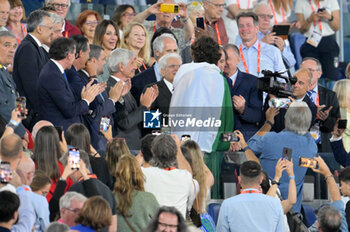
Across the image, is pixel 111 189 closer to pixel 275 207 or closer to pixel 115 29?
pixel 275 207

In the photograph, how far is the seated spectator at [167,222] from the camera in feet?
26.6

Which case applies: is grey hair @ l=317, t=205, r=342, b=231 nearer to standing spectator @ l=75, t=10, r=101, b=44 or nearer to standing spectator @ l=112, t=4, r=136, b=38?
Answer: standing spectator @ l=75, t=10, r=101, b=44

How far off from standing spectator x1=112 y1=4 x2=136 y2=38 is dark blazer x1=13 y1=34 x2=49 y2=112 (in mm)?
2991

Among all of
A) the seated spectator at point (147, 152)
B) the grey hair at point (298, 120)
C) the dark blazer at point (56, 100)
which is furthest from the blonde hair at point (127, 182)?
the grey hair at point (298, 120)

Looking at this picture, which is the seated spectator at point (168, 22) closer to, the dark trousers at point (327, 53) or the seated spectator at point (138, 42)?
the seated spectator at point (138, 42)

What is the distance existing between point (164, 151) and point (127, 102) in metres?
2.45

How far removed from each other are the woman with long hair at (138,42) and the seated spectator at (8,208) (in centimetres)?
508

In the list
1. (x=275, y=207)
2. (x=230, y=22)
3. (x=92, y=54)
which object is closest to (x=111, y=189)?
(x=275, y=207)

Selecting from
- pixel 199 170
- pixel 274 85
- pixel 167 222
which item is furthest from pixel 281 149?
pixel 167 222

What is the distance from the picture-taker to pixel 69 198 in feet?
27.9

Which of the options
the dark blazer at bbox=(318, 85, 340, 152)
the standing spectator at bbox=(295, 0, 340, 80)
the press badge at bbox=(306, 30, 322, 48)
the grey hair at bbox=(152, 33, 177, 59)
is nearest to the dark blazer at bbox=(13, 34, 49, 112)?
the grey hair at bbox=(152, 33, 177, 59)

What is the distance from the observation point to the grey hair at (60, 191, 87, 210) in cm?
847

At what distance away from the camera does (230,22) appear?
14.7 metres

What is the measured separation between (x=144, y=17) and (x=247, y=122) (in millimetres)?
2618
